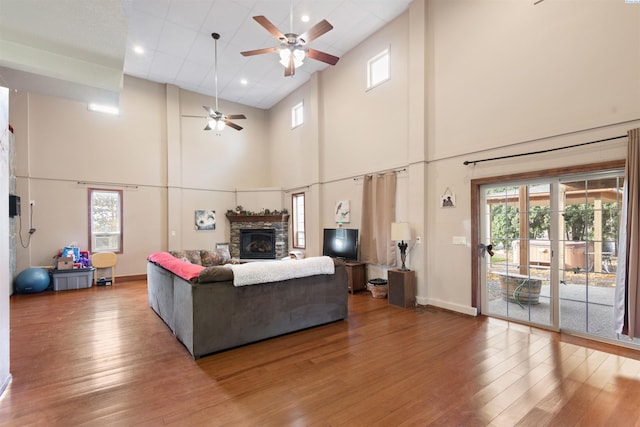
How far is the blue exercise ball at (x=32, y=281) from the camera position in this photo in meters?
5.89

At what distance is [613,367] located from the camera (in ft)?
9.19

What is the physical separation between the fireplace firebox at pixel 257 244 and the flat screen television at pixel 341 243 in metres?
2.40

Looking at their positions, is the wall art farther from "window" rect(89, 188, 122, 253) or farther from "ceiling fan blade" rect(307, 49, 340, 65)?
"window" rect(89, 188, 122, 253)

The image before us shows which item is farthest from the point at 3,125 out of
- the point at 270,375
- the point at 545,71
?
the point at 545,71

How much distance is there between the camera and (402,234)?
500 centimetres

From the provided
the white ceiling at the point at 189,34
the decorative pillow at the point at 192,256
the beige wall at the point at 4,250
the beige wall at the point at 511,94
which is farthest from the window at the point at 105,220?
the beige wall at the point at 511,94

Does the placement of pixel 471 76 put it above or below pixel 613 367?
above

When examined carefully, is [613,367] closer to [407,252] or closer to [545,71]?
[407,252]

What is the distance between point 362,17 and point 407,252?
4.53m

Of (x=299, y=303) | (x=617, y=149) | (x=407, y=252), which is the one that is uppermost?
(x=617, y=149)

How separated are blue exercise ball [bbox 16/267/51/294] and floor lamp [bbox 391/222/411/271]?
7280mm

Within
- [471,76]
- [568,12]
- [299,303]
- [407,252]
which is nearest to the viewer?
[568,12]

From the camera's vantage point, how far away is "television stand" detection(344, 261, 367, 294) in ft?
19.5

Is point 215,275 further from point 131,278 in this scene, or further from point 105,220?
point 105,220
